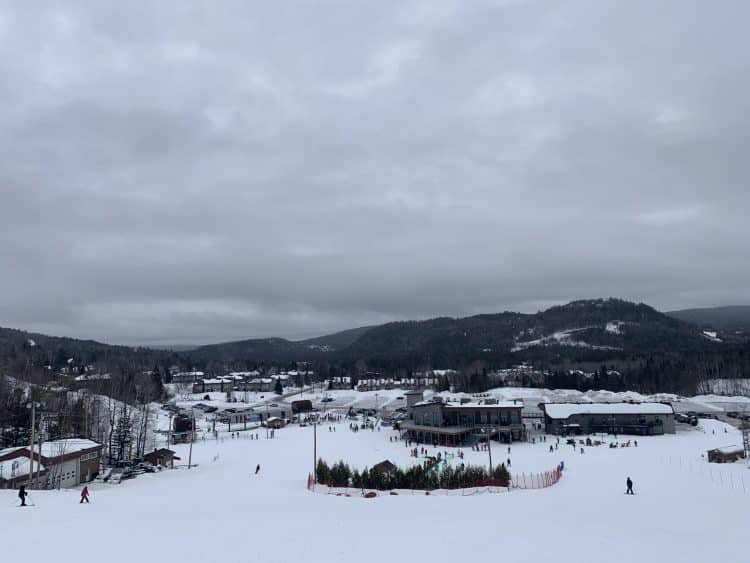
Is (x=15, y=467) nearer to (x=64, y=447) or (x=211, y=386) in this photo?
(x=64, y=447)

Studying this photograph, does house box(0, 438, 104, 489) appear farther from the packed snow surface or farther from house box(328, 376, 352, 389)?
house box(328, 376, 352, 389)

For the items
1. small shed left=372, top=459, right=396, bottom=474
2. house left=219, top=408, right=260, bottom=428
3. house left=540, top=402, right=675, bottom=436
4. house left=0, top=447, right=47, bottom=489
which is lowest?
house left=219, top=408, right=260, bottom=428

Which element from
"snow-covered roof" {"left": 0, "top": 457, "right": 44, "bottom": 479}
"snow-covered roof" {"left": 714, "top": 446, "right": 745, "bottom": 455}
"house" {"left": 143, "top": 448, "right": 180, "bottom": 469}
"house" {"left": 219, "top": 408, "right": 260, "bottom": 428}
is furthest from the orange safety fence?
"house" {"left": 219, "top": 408, "right": 260, "bottom": 428}

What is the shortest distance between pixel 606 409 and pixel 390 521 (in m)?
50.4

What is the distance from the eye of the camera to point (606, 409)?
63406mm

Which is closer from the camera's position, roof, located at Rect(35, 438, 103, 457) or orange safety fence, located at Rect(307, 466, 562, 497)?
orange safety fence, located at Rect(307, 466, 562, 497)

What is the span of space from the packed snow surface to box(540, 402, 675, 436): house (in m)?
22.5

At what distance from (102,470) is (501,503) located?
109 feet

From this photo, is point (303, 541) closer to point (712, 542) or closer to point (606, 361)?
point (712, 542)

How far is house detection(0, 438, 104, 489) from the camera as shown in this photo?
3247 centimetres

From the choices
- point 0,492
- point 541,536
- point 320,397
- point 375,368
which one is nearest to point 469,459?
point 541,536

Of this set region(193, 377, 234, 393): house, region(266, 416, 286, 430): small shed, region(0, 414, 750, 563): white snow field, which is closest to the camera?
region(0, 414, 750, 563): white snow field

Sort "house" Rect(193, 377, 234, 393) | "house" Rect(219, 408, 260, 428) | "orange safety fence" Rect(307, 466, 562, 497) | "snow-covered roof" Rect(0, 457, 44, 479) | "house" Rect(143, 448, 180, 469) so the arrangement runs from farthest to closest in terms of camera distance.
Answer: "house" Rect(193, 377, 234, 393)
"house" Rect(219, 408, 260, 428)
"house" Rect(143, 448, 180, 469)
"snow-covered roof" Rect(0, 457, 44, 479)
"orange safety fence" Rect(307, 466, 562, 497)

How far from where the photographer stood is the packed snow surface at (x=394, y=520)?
16.3m
